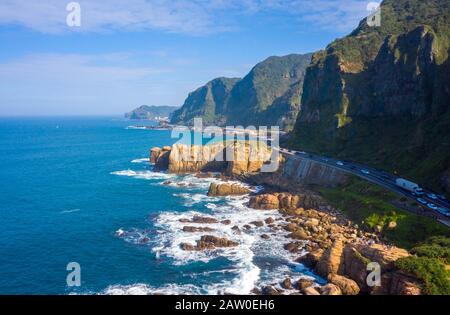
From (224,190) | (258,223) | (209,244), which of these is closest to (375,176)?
(258,223)

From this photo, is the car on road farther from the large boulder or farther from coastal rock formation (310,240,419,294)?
coastal rock formation (310,240,419,294)

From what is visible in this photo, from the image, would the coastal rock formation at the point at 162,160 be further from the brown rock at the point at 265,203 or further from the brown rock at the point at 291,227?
the brown rock at the point at 291,227

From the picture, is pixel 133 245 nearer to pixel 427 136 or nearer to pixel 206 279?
pixel 206 279

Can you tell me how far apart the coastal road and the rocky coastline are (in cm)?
1110

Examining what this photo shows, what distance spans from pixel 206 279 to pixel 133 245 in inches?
718

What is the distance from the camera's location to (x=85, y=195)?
102 m

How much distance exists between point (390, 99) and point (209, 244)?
84646 millimetres

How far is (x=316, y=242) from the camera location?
6456cm

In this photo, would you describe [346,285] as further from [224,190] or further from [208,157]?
[208,157]

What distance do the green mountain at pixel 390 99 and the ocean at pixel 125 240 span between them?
129 ft

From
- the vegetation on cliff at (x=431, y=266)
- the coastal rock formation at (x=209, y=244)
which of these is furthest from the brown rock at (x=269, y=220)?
the vegetation on cliff at (x=431, y=266)

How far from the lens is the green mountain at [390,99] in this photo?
9294cm
